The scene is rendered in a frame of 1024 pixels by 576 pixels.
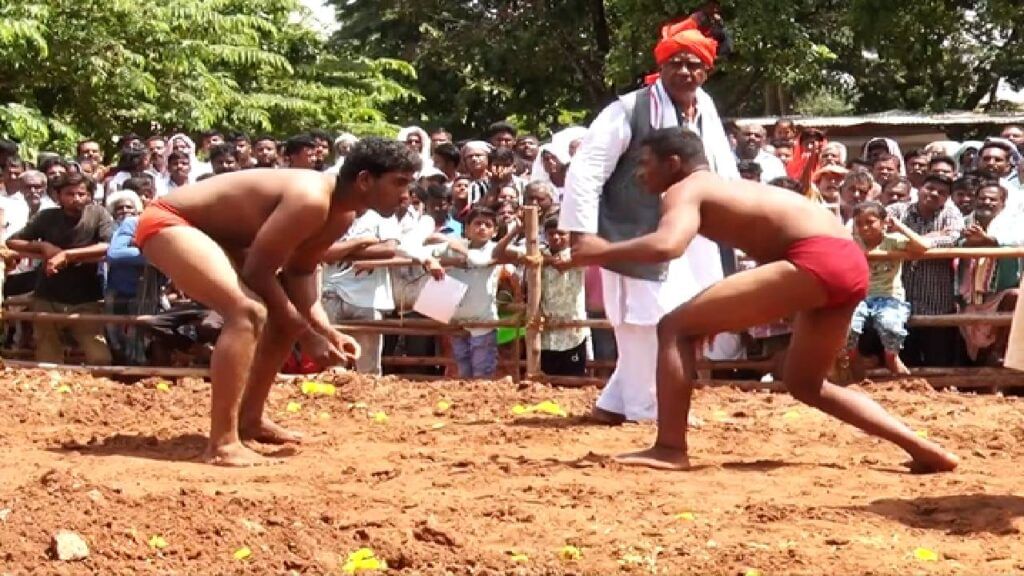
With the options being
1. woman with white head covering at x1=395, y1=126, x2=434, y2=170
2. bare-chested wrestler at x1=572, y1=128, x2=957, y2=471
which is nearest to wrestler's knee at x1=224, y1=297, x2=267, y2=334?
bare-chested wrestler at x1=572, y1=128, x2=957, y2=471

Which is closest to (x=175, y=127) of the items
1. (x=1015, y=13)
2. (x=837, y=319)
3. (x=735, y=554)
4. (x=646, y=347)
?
(x=1015, y=13)

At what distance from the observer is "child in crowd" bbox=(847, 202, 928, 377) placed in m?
9.70

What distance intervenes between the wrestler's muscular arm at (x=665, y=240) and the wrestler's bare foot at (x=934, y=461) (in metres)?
1.33

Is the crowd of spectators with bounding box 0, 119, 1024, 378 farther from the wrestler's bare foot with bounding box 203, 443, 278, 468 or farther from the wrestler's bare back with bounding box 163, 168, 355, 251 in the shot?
the wrestler's bare foot with bounding box 203, 443, 278, 468

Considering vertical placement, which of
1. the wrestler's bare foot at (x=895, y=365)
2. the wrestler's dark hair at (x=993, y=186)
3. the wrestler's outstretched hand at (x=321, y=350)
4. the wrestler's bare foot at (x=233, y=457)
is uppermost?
the wrestler's dark hair at (x=993, y=186)

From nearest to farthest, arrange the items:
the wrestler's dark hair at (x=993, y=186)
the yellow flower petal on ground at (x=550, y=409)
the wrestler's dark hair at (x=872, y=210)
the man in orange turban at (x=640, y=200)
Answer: the man in orange turban at (x=640, y=200) → the yellow flower petal on ground at (x=550, y=409) → the wrestler's dark hair at (x=872, y=210) → the wrestler's dark hair at (x=993, y=186)

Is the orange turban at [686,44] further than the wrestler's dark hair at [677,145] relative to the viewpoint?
Yes

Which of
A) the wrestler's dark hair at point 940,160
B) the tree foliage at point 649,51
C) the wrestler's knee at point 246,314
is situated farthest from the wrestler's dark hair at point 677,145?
the tree foliage at point 649,51

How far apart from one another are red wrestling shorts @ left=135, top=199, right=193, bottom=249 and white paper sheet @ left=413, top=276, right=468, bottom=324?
3.31 m

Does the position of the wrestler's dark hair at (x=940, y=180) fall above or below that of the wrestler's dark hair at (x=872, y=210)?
above

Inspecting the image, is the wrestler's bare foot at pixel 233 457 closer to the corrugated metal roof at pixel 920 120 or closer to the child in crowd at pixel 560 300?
the child in crowd at pixel 560 300

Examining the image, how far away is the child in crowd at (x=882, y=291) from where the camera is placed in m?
9.70

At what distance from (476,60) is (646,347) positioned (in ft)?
62.6

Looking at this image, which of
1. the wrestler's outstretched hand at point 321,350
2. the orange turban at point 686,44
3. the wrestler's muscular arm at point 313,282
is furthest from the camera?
the orange turban at point 686,44
